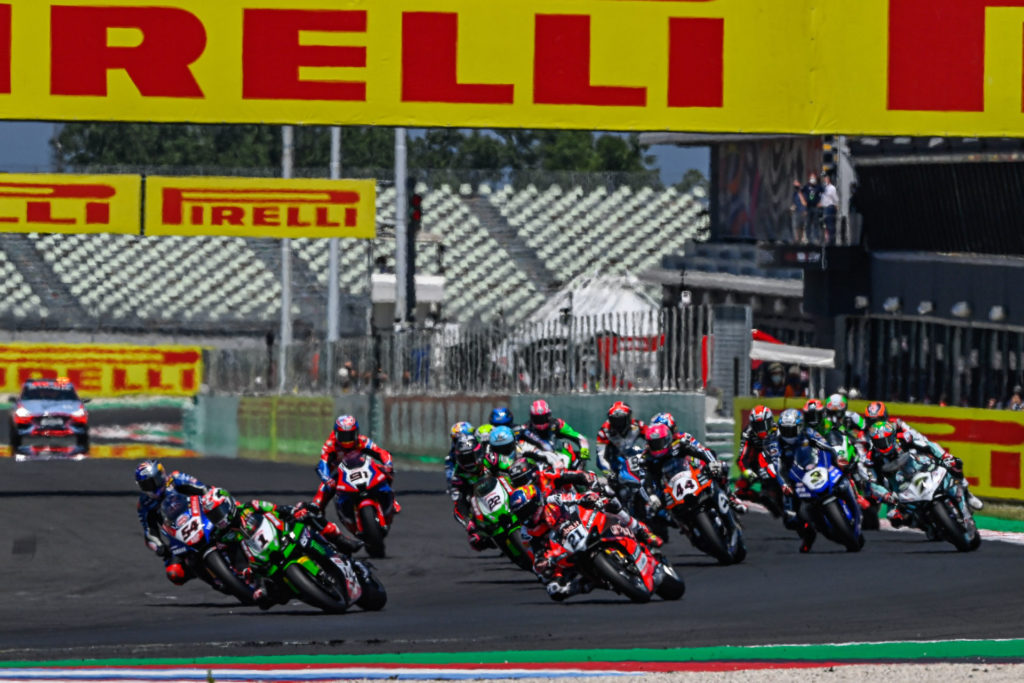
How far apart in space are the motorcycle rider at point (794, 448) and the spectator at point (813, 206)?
22894 millimetres

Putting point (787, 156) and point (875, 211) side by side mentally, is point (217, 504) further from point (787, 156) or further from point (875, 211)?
point (787, 156)

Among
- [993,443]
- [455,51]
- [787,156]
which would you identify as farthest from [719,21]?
[787,156]

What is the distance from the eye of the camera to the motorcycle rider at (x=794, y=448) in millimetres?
19938

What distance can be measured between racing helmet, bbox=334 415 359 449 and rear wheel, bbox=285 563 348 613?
474 centimetres

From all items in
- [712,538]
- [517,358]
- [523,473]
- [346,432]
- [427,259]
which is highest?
[427,259]

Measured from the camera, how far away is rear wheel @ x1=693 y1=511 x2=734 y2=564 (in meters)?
18.6

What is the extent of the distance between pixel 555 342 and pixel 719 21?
9291 millimetres

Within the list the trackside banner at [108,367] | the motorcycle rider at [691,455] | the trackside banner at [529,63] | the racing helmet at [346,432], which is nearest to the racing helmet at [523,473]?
the motorcycle rider at [691,455]

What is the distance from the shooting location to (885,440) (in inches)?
788

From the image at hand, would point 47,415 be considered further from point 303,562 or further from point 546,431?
point 303,562

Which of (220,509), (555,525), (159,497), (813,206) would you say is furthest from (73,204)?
(555,525)

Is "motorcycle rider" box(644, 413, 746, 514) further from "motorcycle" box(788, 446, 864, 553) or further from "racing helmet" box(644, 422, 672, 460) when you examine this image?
"motorcycle" box(788, 446, 864, 553)

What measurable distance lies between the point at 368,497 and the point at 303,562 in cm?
531

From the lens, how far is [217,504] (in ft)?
49.7
